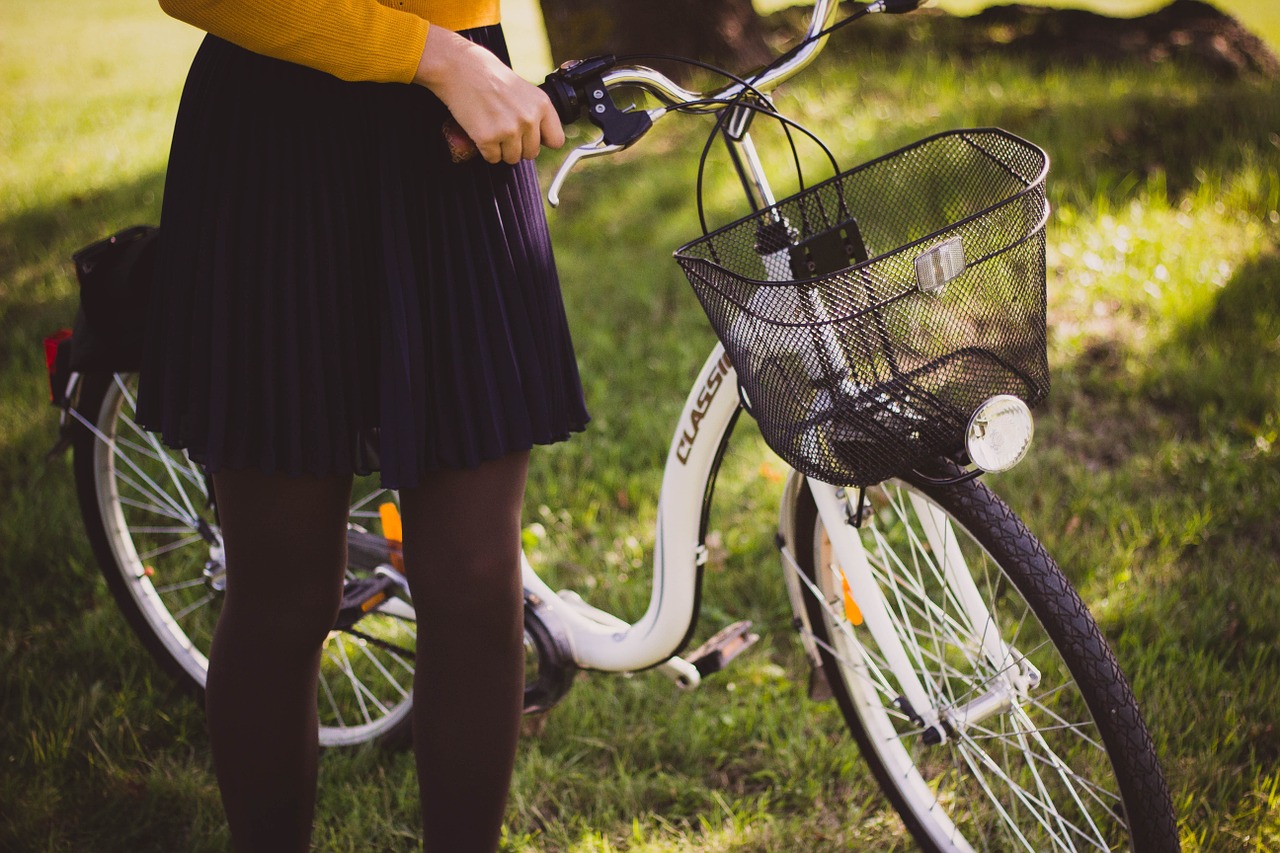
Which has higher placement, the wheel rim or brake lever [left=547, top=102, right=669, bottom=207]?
brake lever [left=547, top=102, right=669, bottom=207]

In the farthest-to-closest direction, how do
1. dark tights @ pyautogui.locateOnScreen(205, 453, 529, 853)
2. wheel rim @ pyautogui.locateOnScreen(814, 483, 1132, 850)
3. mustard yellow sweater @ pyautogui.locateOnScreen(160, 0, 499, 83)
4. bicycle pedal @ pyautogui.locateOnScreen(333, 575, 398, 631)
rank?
bicycle pedal @ pyautogui.locateOnScreen(333, 575, 398, 631) < wheel rim @ pyautogui.locateOnScreen(814, 483, 1132, 850) < dark tights @ pyautogui.locateOnScreen(205, 453, 529, 853) < mustard yellow sweater @ pyautogui.locateOnScreen(160, 0, 499, 83)

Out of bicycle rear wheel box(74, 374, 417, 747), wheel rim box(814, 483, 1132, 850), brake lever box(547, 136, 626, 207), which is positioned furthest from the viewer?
bicycle rear wheel box(74, 374, 417, 747)

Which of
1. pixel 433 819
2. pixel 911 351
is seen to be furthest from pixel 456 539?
pixel 911 351

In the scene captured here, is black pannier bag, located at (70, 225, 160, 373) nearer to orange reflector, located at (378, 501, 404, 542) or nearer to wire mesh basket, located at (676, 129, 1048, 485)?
orange reflector, located at (378, 501, 404, 542)

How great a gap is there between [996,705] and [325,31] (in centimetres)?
126

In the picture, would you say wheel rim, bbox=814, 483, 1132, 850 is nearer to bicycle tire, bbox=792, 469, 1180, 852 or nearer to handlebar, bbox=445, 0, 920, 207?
bicycle tire, bbox=792, 469, 1180, 852

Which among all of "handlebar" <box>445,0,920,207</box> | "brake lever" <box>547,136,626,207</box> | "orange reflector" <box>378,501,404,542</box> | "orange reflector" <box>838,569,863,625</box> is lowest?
"orange reflector" <box>838,569,863,625</box>

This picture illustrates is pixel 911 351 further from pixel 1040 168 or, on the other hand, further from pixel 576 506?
pixel 576 506

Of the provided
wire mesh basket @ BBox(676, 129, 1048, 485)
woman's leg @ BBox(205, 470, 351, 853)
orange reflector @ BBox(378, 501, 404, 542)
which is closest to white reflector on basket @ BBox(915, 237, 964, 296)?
wire mesh basket @ BBox(676, 129, 1048, 485)

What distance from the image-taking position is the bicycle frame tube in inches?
60.9

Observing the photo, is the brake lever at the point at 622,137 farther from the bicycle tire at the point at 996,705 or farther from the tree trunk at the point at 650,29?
the tree trunk at the point at 650,29

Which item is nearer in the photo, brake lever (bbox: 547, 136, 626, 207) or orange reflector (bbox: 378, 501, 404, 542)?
brake lever (bbox: 547, 136, 626, 207)

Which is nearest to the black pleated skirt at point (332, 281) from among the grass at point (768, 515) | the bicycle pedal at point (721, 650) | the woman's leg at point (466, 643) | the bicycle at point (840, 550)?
the woman's leg at point (466, 643)

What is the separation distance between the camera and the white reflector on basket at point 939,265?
1087 millimetres
